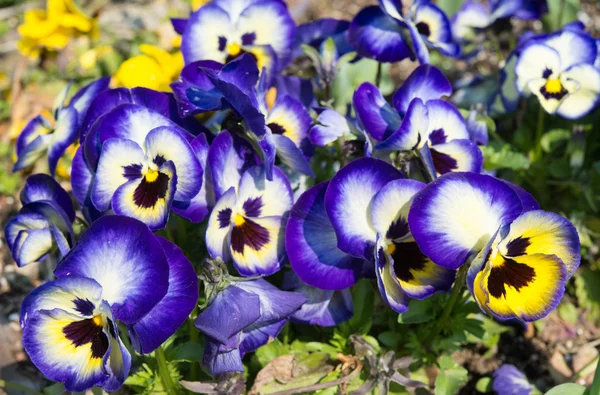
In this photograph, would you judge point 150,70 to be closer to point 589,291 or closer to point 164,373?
point 164,373

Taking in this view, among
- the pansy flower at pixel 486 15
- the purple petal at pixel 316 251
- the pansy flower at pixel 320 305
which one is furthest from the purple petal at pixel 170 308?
the pansy flower at pixel 486 15

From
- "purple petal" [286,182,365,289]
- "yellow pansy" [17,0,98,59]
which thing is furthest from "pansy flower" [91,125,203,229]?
"yellow pansy" [17,0,98,59]

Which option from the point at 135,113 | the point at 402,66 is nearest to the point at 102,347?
the point at 135,113

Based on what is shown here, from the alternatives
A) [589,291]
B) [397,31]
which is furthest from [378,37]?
[589,291]

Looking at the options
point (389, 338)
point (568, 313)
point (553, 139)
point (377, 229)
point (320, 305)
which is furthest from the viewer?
point (553, 139)

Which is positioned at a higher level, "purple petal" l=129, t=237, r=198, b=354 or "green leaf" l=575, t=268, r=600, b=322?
"purple petal" l=129, t=237, r=198, b=354

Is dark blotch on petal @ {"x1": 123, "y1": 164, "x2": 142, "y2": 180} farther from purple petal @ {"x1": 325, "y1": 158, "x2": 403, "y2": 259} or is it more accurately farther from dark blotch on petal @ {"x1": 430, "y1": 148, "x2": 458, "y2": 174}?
dark blotch on petal @ {"x1": 430, "y1": 148, "x2": 458, "y2": 174}
